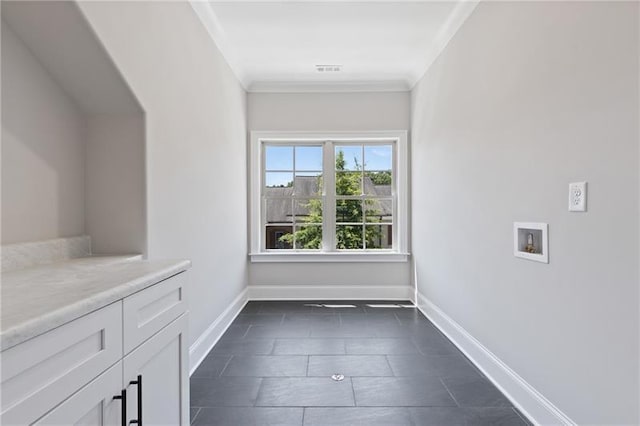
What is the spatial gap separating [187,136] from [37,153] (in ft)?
3.36

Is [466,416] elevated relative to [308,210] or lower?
lower

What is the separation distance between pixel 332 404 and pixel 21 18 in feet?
7.53

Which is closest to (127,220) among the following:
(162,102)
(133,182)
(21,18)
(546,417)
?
(133,182)

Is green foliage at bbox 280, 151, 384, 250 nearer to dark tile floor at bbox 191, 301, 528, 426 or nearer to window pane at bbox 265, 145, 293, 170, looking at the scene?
window pane at bbox 265, 145, 293, 170

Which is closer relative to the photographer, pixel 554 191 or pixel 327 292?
pixel 554 191

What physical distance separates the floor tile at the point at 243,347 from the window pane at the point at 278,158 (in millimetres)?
2225

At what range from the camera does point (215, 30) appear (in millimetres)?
2990

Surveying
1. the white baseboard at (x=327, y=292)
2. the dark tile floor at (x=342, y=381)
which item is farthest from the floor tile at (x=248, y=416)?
the white baseboard at (x=327, y=292)

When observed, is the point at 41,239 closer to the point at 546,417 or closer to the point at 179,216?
the point at 179,216

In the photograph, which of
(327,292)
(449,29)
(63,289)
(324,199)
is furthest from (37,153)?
(327,292)

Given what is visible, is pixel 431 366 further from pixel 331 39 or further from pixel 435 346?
pixel 331 39

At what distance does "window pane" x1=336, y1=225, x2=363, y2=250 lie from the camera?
454 cm

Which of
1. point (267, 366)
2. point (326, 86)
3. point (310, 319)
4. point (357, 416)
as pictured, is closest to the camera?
point (357, 416)

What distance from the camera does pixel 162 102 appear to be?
2.07 m
